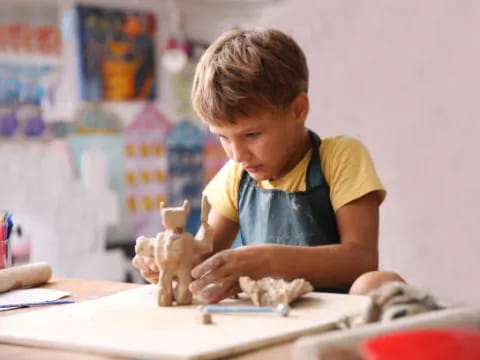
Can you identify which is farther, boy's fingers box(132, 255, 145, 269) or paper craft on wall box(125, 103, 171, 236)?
paper craft on wall box(125, 103, 171, 236)

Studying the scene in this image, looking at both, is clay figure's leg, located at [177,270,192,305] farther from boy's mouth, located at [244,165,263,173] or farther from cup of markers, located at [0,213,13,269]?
cup of markers, located at [0,213,13,269]

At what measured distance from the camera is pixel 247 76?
3.92 feet

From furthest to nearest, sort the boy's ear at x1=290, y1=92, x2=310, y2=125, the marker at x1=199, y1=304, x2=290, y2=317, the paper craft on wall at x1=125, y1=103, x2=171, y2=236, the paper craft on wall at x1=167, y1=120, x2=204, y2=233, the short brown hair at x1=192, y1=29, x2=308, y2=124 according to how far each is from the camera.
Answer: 1. the paper craft on wall at x1=167, y1=120, x2=204, y2=233
2. the paper craft on wall at x1=125, y1=103, x2=171, y2=236
3. the boy's ear at x1=290, y1=92, x2=310, y2=125
4. the short brown hair at x1=192, y1=29, x2=308, y2=124
5. the marker at x1=199, y1=304, x2=290, y2=317

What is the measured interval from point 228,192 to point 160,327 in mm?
623

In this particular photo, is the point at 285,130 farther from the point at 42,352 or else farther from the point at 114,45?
the point at 114,45

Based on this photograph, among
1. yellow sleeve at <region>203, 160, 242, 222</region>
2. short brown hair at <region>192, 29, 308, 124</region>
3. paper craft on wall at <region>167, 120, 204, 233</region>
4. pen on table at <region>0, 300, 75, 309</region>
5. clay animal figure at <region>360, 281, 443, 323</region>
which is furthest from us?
paper craft on wall at <region>167, 120, 204, 233</region>

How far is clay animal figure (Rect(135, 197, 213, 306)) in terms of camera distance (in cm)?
96

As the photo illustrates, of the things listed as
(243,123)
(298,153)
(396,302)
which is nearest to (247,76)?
(243,123)

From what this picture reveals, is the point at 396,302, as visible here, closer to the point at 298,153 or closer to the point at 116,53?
the point at 298,153

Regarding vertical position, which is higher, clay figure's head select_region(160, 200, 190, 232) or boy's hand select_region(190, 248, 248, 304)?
clay figure's head select_region(160, 200, 190, 232)

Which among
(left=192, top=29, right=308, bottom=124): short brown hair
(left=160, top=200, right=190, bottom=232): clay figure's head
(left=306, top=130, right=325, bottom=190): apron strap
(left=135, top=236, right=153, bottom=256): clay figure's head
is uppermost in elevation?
(left=192, top=29, right=308, bottom=124): short brown hair

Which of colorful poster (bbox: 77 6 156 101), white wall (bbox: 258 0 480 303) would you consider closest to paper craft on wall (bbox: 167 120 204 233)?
colorful poster (bbox: 77 6 156 101)

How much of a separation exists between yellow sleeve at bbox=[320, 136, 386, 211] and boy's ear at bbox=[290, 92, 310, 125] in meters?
0.09

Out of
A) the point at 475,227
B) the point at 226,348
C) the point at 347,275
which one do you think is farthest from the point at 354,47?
the point at 226,348
